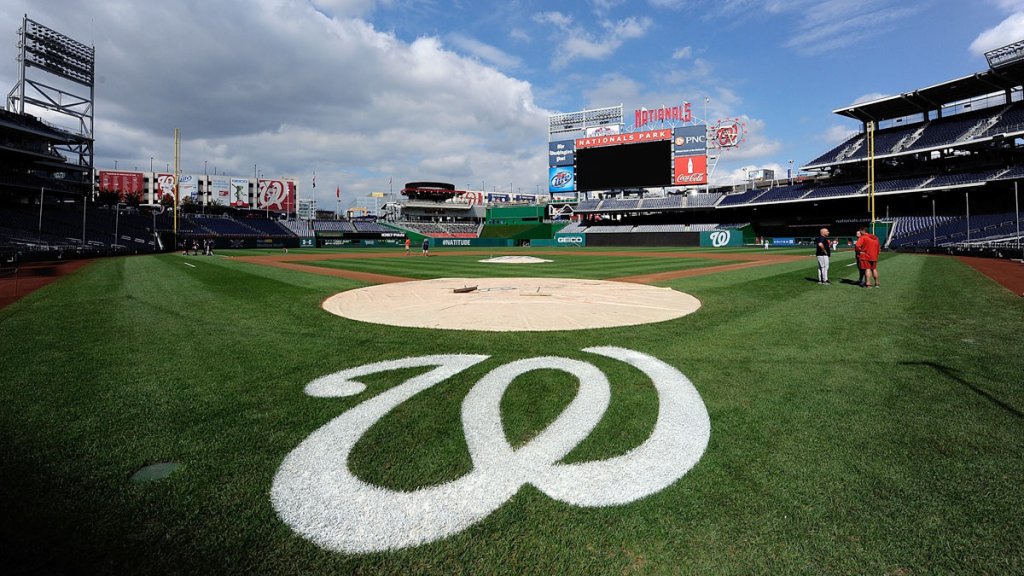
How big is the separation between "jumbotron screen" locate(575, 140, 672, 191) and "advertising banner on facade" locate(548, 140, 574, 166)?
10.4 ft

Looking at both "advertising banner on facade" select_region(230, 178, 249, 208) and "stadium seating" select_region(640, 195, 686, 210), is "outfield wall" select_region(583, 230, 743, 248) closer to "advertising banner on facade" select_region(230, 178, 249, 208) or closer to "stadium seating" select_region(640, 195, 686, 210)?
"stadium seating" select_region(640, 195, 686, 210)

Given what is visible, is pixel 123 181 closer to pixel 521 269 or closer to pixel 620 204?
pixel 620 204

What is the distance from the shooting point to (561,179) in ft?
213

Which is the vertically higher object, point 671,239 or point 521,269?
point 671,239

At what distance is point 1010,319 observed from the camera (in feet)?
23.9

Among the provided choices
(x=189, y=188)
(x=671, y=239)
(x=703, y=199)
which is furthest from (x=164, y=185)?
(x=703, y=199)

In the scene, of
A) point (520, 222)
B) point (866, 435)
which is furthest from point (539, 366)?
point (520, 222)

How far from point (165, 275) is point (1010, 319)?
73.6 feet

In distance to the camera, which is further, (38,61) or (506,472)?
(38,61)

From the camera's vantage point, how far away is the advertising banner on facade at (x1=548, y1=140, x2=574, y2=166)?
6431cm

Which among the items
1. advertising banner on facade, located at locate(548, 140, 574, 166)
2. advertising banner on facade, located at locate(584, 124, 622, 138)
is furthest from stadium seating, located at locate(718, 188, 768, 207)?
advertising banner on facade, located at locate(548, 140, 574, 166)

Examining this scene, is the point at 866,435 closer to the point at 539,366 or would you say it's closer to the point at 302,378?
the point at 539,366

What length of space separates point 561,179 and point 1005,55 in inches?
1705

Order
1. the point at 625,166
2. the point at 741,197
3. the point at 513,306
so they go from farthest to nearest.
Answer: the point at 625,166 < the point at 741,197 < the point at 513,306
